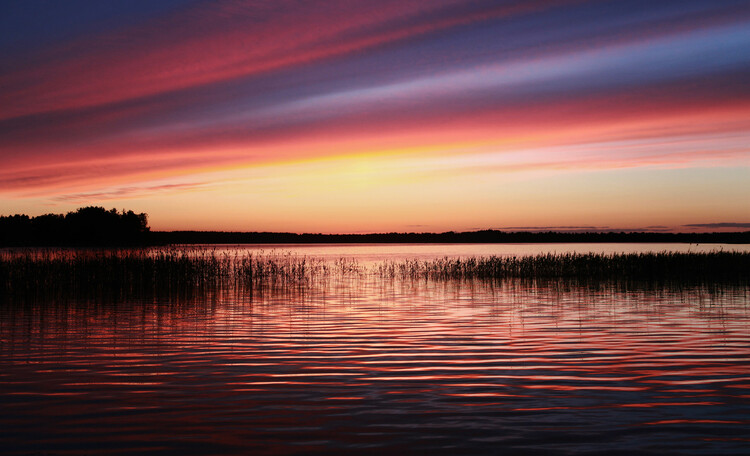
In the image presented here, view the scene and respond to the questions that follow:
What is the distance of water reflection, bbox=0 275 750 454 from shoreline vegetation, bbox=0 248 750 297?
8.18 m

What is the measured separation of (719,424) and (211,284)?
1050 inches

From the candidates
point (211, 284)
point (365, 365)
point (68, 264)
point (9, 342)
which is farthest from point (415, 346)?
point (68, 264)

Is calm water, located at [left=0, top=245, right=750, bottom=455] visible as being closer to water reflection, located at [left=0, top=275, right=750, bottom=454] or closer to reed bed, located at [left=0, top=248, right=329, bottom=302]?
Answer: water reflection, located at [left=0, top=275, right=750, bottom=454]

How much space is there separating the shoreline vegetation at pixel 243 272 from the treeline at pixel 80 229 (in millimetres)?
72168

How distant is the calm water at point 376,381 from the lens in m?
7.27

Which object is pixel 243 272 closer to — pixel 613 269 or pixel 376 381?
pixel 613 269

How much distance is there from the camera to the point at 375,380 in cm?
1046

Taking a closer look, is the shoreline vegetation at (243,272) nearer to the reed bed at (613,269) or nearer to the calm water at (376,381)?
the reed bed at (613,269)

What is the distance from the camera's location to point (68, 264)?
1200 inches

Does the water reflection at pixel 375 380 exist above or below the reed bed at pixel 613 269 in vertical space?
below

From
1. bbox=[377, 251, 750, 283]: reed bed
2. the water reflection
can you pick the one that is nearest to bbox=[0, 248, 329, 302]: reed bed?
the water reflection

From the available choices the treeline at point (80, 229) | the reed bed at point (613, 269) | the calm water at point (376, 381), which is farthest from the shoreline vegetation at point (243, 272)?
the treeline at point (80, 229)

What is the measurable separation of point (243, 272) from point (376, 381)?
24543 mm

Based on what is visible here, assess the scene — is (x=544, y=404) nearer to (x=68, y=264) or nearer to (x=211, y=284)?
(x=211, y=284)
